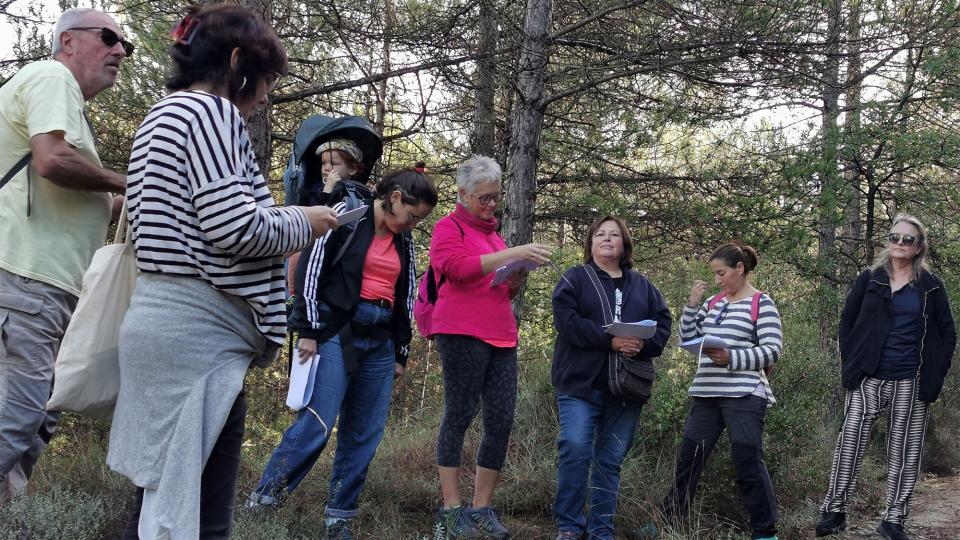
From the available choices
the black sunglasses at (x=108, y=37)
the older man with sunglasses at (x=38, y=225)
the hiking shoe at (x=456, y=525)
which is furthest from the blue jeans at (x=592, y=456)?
the black sunglasses at (x=108, y=37)

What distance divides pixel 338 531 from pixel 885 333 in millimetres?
4349

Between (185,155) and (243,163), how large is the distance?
17 cm

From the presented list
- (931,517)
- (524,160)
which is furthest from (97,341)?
(931,517)

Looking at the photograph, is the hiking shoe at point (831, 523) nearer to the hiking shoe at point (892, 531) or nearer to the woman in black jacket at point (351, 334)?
the hiking shoe at point (892, 531)

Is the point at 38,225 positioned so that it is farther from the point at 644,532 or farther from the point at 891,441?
the point at 891,441

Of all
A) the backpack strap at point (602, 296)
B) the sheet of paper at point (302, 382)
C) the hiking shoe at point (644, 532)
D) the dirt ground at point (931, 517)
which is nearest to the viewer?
the sheet of paper at point (302, 382)

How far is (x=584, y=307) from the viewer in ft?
17.0

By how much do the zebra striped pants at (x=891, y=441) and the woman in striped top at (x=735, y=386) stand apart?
1049 millimetres

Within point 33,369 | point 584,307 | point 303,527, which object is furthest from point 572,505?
point 33,369

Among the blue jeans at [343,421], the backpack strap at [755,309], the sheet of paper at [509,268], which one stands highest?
the sheet of paper at [509,268]

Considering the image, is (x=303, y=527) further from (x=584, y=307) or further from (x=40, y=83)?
(x=40, y=83)

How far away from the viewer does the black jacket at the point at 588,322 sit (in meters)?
5.04

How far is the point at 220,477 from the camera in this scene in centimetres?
250

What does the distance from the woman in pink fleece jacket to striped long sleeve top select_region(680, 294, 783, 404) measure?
4.75ft
